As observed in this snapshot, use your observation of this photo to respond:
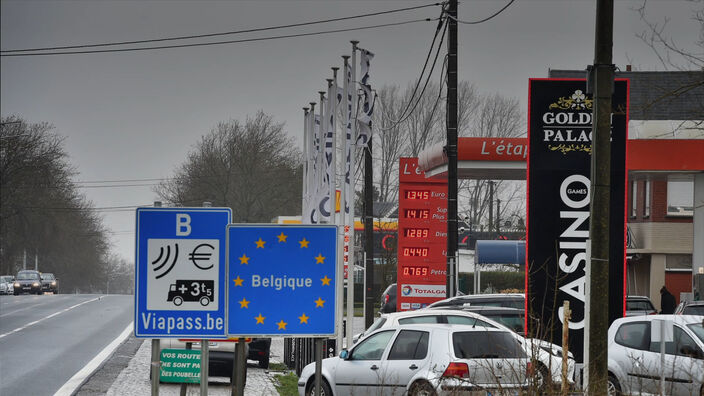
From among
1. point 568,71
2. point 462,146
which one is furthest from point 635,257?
point 462,146

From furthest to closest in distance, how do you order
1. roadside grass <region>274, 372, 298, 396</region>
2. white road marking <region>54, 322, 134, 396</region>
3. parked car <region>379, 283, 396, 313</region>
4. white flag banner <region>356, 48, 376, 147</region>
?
parked car <region>379, 283, 396, 313</region>, white flag banner <region>356, 48, 376, 147</region>, roadside grass <region>274, 372, 298, 396</region>, white road marking <region>54, 322, 134, 396</region>

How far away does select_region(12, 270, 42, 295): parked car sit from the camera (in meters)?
80.4

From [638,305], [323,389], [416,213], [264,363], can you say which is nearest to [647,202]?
[638,305]

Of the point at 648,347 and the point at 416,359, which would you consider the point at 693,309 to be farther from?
the point at 416,359

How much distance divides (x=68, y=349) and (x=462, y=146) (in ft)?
43.8

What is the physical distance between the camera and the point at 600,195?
11.0m

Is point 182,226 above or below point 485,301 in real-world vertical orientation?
above

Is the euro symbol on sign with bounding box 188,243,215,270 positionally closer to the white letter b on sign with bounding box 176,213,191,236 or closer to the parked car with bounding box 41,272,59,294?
the white letter b on sign with bounding box 176,213,191,236

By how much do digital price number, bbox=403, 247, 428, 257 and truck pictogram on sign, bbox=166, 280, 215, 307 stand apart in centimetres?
2624

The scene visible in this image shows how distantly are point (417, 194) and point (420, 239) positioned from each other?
1637 mm

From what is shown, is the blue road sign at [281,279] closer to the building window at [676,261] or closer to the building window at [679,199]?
the building window at [679,199]

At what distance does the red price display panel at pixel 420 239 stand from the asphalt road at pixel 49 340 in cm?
918

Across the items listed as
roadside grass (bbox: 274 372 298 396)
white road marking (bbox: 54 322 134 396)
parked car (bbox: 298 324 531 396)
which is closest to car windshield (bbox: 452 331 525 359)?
parked car (bbox: 298 324 531 396)

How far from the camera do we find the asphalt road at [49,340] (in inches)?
829
